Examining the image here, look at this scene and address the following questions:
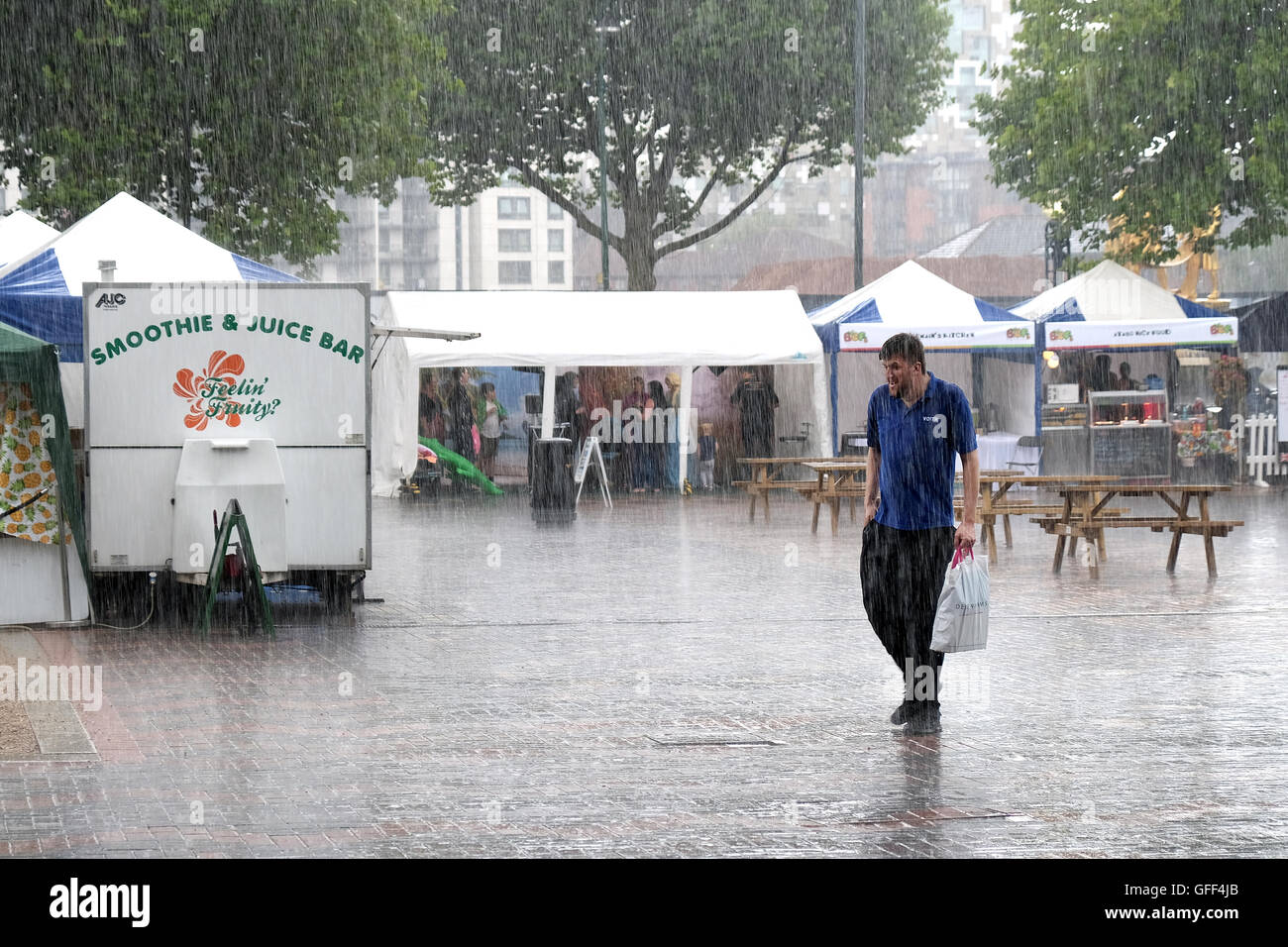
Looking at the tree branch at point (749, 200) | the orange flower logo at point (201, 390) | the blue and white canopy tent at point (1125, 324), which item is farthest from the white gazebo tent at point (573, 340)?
the tree branch at point (749, 200)

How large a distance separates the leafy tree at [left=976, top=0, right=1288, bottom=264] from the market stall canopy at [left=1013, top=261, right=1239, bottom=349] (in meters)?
2.09

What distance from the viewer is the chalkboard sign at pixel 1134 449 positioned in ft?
94.7

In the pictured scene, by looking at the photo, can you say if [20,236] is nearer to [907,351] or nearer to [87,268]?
[87,268]

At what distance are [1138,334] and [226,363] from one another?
18.8 meters

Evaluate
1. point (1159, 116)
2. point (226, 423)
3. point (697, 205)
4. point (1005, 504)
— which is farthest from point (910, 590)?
point (697, 205)

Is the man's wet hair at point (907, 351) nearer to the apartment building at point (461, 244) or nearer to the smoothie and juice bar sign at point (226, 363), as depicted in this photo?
the smoothie and juice bar sign at point (226, 363)

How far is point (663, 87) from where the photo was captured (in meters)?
41.4

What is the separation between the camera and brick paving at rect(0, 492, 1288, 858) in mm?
6184

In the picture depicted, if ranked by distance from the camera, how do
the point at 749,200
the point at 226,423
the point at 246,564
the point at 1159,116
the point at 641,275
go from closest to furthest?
the point at 246,564 < the point at 226,423 < the point at 1159,116 < the point at 641,275 < the point at 749,200

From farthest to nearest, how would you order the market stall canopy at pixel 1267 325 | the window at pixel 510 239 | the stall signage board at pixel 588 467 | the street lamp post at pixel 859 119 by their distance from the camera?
the window at pixel 510 239 < the street lamp post at pixel 859 119 < the market stall canopy at pixel 1267 325 < the stall signage board at pixel 588 467

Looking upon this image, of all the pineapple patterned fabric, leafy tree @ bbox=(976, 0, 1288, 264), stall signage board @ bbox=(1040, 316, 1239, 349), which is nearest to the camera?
the pineapple patterned fabric

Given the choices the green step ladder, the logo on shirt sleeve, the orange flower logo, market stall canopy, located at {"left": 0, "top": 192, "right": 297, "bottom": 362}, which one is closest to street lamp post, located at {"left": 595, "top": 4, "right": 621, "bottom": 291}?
market stall canopy, located at {"left": 0, "top": 192, "right": 297, "bottom": 362}

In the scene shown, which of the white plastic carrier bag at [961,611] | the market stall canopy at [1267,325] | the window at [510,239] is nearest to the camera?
the white plastic carrier bag at [961,611]

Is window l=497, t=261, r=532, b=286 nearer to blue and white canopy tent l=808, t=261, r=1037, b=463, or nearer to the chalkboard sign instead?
blue and white canopy tent l=808, t=261, r=1037, b=463
